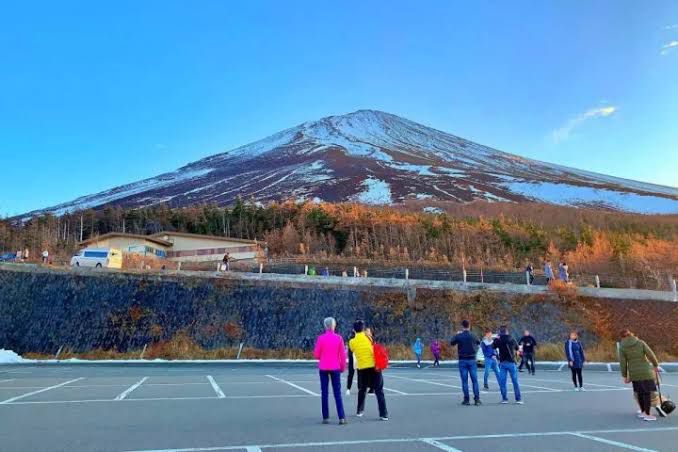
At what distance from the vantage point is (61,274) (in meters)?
→ 26.1

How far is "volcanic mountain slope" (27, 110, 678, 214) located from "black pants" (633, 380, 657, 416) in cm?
8265

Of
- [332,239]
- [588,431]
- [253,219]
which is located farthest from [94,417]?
[253,219]

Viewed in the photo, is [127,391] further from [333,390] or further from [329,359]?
[333,390]

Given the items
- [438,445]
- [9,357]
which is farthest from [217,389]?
[9,357]

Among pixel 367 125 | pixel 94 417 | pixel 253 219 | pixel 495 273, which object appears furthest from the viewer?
pixel 367 125

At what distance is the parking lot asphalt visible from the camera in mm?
5113

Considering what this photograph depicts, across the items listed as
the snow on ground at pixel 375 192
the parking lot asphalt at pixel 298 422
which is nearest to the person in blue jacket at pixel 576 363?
the parking lot asphalt at pixel 298 422

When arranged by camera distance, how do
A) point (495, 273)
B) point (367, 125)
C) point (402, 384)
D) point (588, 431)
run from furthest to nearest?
1. point (367, 125)
2. point (495, 273)
3. point (402, 384)
4. point (588, 431)

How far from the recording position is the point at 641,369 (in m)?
6.99

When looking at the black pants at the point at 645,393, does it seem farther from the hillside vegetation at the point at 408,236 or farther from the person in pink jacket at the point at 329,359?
the hillside vegetation at the point at 408,236

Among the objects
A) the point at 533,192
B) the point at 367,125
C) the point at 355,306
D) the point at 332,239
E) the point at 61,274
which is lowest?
the point at 355,306

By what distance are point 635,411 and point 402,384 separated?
512cm

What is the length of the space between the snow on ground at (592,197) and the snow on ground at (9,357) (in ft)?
319

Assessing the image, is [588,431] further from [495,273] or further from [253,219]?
[253,219]
